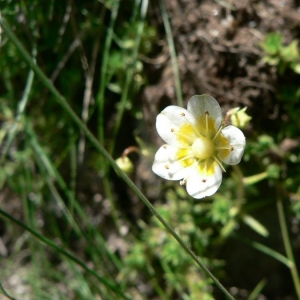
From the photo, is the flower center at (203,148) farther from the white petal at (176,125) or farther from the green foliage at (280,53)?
the green foliage at (280,53)

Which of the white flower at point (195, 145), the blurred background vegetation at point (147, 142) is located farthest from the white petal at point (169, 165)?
the blurred background vegetation at point (147, 142)

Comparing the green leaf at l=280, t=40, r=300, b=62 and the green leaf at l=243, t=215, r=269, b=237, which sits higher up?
the green leaf at l=280, t=40, r=300, b=62

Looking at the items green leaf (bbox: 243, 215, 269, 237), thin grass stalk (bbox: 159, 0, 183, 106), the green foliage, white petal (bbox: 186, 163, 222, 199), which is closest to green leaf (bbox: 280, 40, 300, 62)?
the green foliage

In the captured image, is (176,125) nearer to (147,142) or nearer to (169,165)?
(169,165)

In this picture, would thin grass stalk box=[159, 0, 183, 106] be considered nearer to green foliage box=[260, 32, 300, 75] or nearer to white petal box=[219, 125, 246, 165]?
green foliage box=[260, 32, 300, 75]

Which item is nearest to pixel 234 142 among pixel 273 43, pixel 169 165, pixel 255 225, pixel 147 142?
pixel 169 165

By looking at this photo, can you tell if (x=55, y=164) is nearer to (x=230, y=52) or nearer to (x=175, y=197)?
(x=175, y=197)
